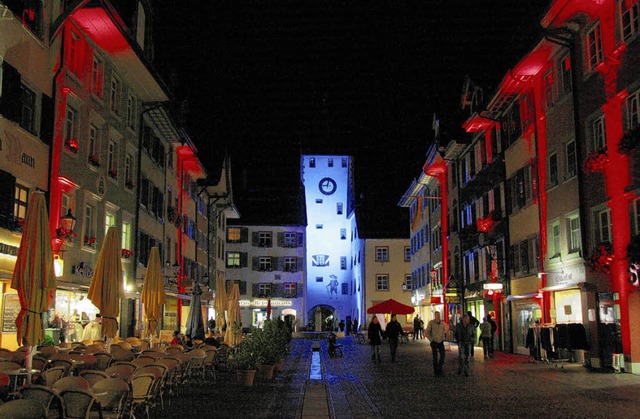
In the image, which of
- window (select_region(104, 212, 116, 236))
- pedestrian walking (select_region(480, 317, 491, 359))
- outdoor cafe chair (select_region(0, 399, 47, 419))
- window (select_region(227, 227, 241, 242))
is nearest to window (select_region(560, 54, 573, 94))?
pedestrian walking (select_region(480, 317, 491, 359))

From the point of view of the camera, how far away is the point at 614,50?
2142 cm

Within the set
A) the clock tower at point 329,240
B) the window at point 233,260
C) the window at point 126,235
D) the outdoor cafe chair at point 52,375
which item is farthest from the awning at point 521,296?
the clock tower at point 329,240

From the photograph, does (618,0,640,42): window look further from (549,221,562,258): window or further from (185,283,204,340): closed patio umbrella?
(185,283,204,340): closed patio umbrella

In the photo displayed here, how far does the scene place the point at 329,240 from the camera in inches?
3398

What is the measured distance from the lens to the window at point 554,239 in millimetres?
27000

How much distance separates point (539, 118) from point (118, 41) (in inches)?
651

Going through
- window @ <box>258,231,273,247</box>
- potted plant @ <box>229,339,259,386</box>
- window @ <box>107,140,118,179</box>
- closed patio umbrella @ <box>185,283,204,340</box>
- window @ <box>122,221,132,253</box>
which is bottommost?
potted plant @ <box>229,339,259,386</box>

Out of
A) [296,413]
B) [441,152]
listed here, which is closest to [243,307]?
[441,152]

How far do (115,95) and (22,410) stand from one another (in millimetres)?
23603

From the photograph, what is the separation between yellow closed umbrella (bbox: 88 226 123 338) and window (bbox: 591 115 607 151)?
603 inches

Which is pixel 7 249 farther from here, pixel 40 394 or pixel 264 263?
pixel 264 263

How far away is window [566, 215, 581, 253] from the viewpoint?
25094 millimetres

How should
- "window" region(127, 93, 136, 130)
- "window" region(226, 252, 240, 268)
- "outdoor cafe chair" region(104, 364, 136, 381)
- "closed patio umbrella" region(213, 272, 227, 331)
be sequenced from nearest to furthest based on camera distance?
1. "outdoor cafe chair" region(104, 364, 136, 381)
2. "window" region(127, 93, 136, 130)
3. "closed patio umbrella" region(213, 272, 227, 331)
4. "window" region(226, 252, 240, 268)

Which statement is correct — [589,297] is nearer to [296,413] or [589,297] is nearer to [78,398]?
[296,413]
